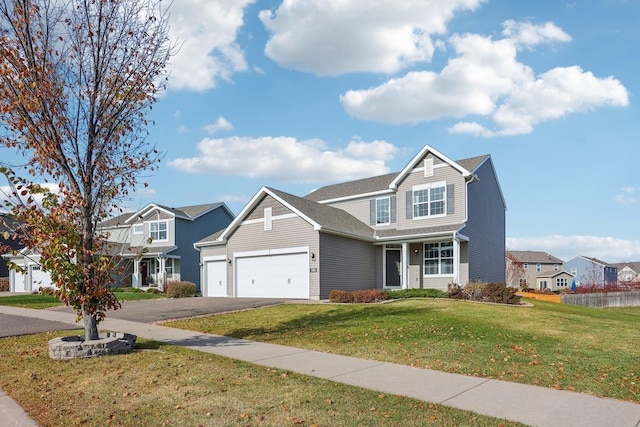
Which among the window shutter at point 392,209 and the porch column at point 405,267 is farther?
the window shutter at point 392,209

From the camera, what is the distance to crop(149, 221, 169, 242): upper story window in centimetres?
3850

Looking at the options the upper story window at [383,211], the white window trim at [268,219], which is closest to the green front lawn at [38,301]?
the white window trim at [268,219]

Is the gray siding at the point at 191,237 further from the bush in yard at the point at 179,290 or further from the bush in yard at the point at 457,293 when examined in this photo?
the bush in yard at the point at 457,293

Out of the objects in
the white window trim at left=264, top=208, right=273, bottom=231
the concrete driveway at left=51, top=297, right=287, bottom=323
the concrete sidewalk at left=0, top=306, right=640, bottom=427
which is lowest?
the concrete driveway at left=51, top=297, right=287, bottom=323

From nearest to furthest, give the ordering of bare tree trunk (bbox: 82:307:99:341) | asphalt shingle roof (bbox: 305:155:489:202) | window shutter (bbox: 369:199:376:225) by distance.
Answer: bare tree trunk (bbox: 82:307:99:341) < asphalt shingle roof (bbox: 305:155:489:202) < window shutter (bbox: 369:199:376:225)

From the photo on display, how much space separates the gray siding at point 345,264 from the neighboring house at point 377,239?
0.05 m

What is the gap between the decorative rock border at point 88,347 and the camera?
9750mm

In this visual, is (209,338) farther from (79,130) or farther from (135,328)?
(79,130)

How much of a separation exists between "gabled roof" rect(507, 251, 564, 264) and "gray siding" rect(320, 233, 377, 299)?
48.6 m

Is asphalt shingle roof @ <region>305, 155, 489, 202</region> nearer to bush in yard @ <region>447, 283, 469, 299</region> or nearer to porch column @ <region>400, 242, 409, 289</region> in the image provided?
porch column @ <region>400, 242, 409, 289</region>

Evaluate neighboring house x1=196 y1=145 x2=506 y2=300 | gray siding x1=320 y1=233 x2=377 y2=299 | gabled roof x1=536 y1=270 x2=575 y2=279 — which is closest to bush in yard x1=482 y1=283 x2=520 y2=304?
neighboring house x1=196 y1=145 x2=506 y2=300

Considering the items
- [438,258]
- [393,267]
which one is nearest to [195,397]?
[438,258]

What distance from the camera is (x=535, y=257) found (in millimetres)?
69938

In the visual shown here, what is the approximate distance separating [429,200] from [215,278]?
13.3 meters
